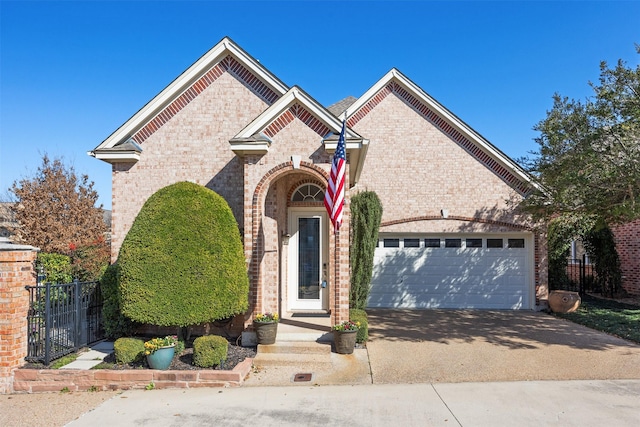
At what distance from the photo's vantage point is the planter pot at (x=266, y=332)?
8.55 metres

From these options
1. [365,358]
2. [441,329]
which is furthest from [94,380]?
[441,329]

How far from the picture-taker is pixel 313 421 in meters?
5.67

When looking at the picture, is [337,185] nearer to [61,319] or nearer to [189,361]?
[189,361]

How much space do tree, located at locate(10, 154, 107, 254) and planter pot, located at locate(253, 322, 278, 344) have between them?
10.0 metres

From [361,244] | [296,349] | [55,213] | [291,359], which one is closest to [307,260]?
[361,244]

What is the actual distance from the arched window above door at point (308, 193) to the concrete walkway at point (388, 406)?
479 cm

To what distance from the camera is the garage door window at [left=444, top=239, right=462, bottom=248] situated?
1424 cm

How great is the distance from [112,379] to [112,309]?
239 centimetres

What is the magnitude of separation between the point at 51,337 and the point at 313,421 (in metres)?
5.38

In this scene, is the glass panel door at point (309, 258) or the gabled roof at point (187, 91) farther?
the glass panel door at point (309, 258)

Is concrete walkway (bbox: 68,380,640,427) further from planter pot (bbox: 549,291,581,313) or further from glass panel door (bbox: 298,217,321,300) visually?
planter pot (bbox: 549,291,581,313)

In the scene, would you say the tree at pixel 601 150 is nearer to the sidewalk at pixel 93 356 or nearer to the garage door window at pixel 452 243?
the garage door window at pixel 452 243

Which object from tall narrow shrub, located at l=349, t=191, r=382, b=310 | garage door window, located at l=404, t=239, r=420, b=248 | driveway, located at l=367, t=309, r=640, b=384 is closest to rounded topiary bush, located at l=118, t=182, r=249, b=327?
driveway, located at l=367, t=309, r=640, b=384

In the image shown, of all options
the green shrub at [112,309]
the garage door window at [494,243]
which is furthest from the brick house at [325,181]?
the green shrub at [112,309]
